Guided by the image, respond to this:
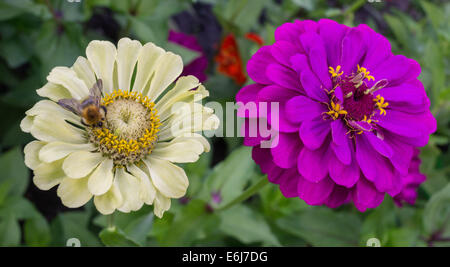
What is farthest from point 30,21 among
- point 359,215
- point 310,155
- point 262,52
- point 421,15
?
point 421,15

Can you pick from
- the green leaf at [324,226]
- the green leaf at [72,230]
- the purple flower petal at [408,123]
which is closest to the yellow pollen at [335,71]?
the purple flower petal at [408,123]

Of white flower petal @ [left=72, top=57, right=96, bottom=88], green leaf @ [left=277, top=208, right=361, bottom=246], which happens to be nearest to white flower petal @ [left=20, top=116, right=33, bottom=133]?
white flower petal @ [left=72, top=57, right=96, bottom=88]

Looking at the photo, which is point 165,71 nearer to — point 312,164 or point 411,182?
point 312,164

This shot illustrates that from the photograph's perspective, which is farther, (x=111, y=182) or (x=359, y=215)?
(x=359, y=215)

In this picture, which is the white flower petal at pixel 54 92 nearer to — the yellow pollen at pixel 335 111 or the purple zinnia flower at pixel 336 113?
the purple zinnia flower at pixel 336 113

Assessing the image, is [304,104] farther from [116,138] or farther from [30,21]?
[30,21]

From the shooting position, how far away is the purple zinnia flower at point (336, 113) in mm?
639

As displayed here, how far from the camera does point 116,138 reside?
675mm

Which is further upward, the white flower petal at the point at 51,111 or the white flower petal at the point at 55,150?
the white flower petal at the point at 51,111

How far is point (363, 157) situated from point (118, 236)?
1.45 ft

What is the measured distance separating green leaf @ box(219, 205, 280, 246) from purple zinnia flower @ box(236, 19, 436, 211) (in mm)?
446

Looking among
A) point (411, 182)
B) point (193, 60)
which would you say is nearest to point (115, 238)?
point (193, 60)

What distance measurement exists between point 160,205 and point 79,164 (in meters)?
0.13

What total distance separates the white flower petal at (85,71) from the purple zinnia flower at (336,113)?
246 mm
